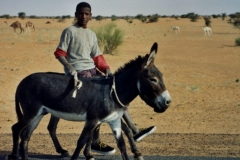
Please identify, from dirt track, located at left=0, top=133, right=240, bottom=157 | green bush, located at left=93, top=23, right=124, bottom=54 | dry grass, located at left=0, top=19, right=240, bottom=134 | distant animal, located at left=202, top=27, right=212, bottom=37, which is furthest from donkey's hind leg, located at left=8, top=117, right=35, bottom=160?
distant animal, located at left=202, top=27, right=212, bottom=37

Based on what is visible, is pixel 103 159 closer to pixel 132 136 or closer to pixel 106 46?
pixel 132 136

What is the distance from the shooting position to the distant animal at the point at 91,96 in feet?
21.0

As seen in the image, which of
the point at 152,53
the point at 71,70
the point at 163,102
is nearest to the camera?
the point at 163,102

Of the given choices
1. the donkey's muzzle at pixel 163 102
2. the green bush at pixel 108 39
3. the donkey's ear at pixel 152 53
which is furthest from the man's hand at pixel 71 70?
the green bush at pixel 108 39

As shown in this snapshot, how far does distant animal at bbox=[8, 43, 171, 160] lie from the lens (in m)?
6.39

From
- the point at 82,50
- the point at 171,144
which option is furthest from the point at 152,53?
the point at 171,144

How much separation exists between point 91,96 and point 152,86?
2.66 feet

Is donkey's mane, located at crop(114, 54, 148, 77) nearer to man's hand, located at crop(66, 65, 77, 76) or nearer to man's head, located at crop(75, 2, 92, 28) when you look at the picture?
man's hand, located at crop(66, 65, 77, 76)

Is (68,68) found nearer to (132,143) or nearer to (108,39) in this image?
(132,143)

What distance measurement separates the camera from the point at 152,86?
6.30 meters

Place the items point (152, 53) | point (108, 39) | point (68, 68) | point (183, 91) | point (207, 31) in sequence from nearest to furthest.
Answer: point (152, 53) → point (68, 68) → point (183, 91) → point (108, 39) → point (207, 31)

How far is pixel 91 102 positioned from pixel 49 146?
7.66 feet

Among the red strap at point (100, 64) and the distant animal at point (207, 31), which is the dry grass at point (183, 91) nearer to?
the red strap at point (100, 64)

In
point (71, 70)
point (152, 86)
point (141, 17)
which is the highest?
point (71, 70)
